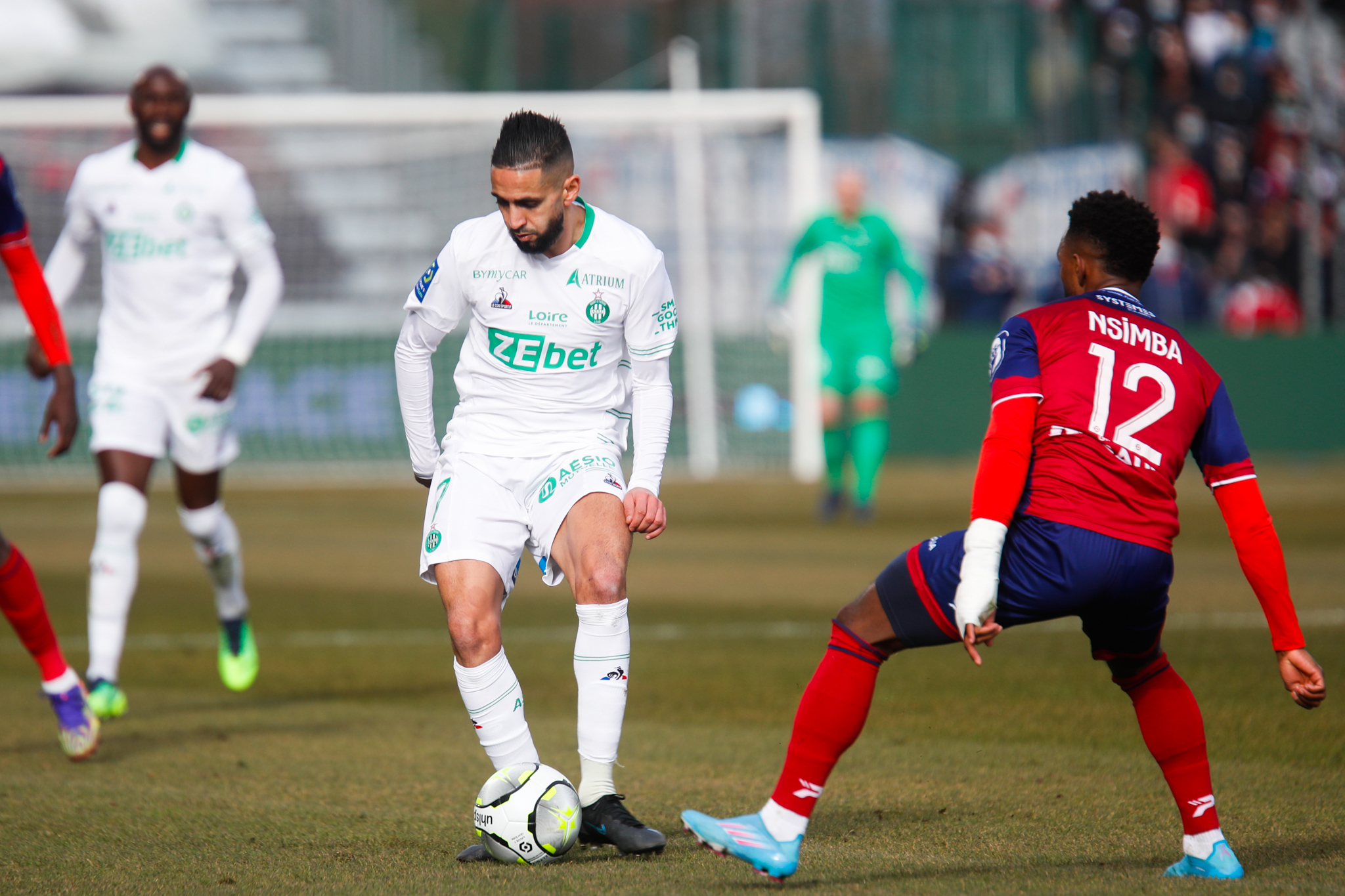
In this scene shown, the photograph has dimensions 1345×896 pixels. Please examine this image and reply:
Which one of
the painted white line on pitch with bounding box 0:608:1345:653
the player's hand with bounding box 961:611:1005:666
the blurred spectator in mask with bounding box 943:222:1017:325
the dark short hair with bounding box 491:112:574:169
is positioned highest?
the dark short hair with bounding box 491:112:574:169

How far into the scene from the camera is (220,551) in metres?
6.66

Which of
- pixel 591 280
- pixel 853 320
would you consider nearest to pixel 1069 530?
pixel 591 280

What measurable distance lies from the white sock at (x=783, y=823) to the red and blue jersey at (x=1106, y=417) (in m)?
0.84

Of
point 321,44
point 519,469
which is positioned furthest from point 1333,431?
point 519,469

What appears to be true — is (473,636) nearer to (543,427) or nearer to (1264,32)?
(543,427)

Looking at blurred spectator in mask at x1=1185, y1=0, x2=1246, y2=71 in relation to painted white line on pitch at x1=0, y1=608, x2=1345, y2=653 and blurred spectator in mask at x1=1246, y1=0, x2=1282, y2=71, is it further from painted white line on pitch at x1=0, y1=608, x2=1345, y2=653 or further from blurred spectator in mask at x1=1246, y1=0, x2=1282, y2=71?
painted white line on pitch at x1=0, y1=608, x2=1345, y2=653

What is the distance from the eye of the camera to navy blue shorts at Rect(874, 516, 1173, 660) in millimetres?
3412

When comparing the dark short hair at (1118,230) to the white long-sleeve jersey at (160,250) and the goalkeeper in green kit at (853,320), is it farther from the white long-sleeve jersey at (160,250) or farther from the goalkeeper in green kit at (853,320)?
the goalkeeper in green kit at (853,320)

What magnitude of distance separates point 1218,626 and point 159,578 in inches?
267

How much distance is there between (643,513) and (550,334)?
57 cm

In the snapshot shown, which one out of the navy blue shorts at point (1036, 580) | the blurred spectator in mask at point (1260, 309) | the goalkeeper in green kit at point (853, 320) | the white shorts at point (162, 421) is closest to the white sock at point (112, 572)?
the white shorts at point (162, 421)

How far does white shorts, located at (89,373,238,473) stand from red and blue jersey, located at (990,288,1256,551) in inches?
152

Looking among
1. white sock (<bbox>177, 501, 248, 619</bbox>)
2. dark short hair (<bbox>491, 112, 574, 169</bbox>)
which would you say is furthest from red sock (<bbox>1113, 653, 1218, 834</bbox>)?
white sock (<bbox>177, 501, 248, 619</bbox>)

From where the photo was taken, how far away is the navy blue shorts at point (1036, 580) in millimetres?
3412
